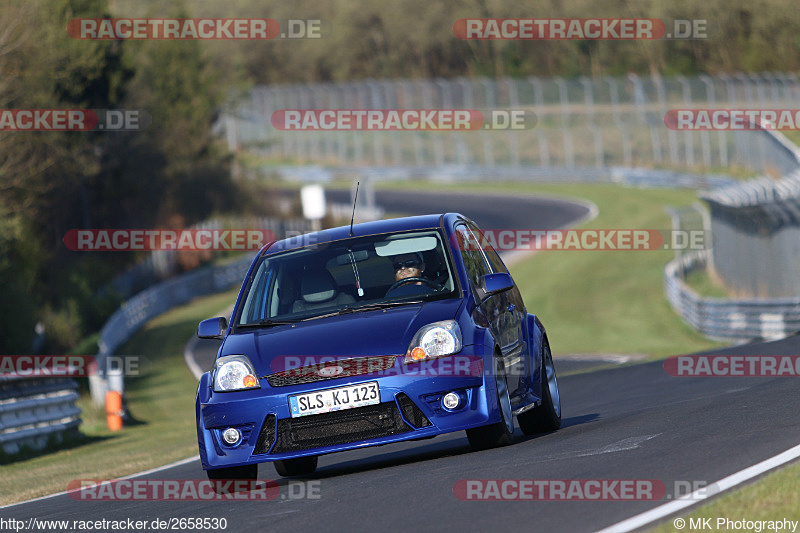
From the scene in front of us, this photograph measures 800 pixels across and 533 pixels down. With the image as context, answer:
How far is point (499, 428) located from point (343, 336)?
4.03 feet

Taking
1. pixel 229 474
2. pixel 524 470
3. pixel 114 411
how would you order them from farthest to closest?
pixel 114 411, pixel 229 474, pixel 524 470

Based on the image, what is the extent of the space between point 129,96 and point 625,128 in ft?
77.3

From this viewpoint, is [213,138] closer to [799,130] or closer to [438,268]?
[799,130]

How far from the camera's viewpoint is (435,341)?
28.3 feet

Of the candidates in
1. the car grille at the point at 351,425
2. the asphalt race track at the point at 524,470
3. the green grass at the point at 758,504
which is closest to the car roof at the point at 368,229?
the asphalt race track at the point at 524,470

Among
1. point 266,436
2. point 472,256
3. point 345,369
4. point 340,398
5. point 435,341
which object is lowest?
point 266,436

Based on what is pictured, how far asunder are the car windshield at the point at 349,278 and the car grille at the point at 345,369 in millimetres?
772

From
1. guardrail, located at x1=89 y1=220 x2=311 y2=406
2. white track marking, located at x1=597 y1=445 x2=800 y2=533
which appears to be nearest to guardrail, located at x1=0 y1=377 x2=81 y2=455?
guardrail, located at x1=89 y1=220 x2=311 y2=406

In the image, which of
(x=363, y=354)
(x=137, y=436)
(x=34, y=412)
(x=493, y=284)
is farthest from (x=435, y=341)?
(x=137, y=436)

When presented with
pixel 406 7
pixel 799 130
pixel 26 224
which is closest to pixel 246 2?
pixel 406 7

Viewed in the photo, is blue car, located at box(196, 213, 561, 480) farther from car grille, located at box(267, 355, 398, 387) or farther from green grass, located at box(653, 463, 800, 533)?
green grass, located at box(653, 463, 800, 533)

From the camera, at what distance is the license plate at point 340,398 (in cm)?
841

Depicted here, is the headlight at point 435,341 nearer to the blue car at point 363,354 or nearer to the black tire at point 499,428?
the blue car at point 363,354

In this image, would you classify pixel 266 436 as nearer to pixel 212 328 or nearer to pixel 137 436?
pixel 212 328
